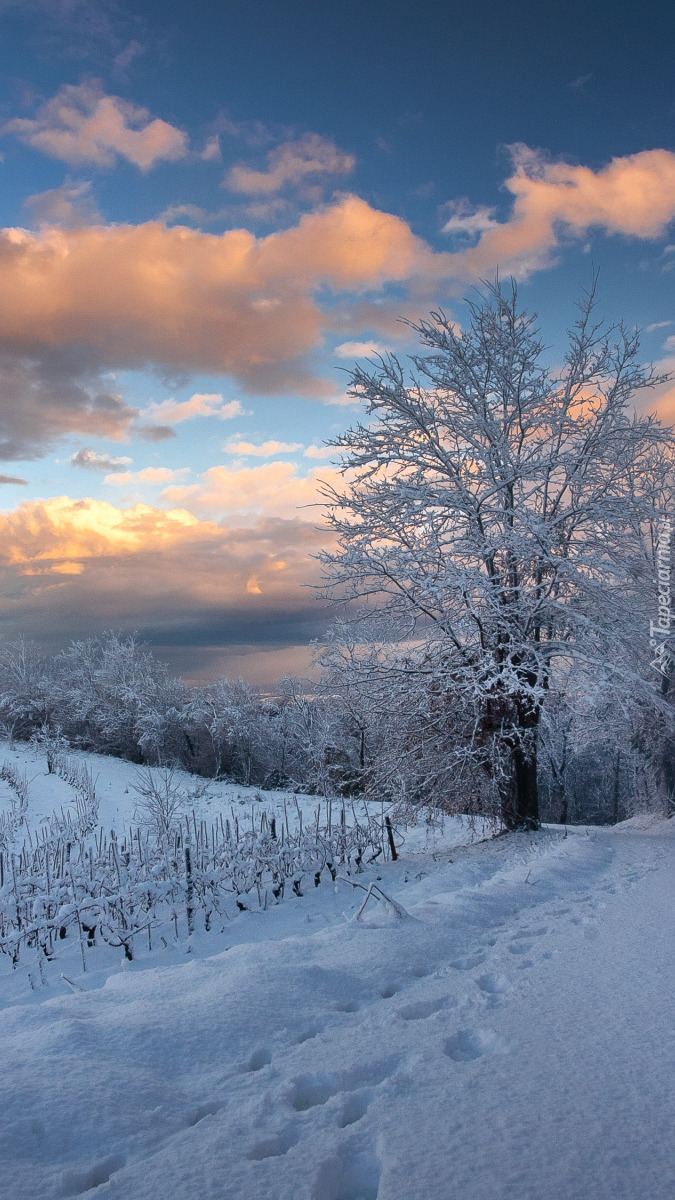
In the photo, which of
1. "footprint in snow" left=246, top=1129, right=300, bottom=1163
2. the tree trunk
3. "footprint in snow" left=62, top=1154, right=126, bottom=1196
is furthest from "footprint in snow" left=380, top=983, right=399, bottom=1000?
the tree trunk

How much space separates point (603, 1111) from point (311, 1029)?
171 cm

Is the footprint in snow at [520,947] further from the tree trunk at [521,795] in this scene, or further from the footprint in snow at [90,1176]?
the tree trunk at [521,795]

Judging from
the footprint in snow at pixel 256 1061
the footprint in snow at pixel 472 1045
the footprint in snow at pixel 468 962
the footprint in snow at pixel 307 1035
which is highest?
the footprint in snow at pixel 472 1045

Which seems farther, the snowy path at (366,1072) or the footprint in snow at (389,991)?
the footprint in snow at (389,991)

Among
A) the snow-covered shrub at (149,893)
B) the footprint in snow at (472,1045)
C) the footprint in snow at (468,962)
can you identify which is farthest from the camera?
the snow-covered shrub at (149,893)

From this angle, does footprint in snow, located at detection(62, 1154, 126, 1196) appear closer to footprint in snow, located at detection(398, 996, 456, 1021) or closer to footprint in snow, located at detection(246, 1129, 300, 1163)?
footprint in snow, located at detection(246, 1129, 300, 1163)

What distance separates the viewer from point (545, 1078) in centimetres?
285

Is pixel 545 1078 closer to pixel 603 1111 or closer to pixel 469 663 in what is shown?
pixel 603 1111

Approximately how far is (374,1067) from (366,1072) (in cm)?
5

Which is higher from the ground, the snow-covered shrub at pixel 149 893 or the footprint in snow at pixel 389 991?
the footprint in snow at pixel 389 991

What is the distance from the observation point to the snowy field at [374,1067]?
2.27 metres

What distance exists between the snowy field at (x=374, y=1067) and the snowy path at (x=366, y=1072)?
0.03 feet

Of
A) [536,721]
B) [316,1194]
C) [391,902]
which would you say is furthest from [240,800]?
[316,1194]

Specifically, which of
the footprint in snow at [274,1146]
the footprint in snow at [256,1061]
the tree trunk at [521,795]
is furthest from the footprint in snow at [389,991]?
the tree trunk at [521,795]
